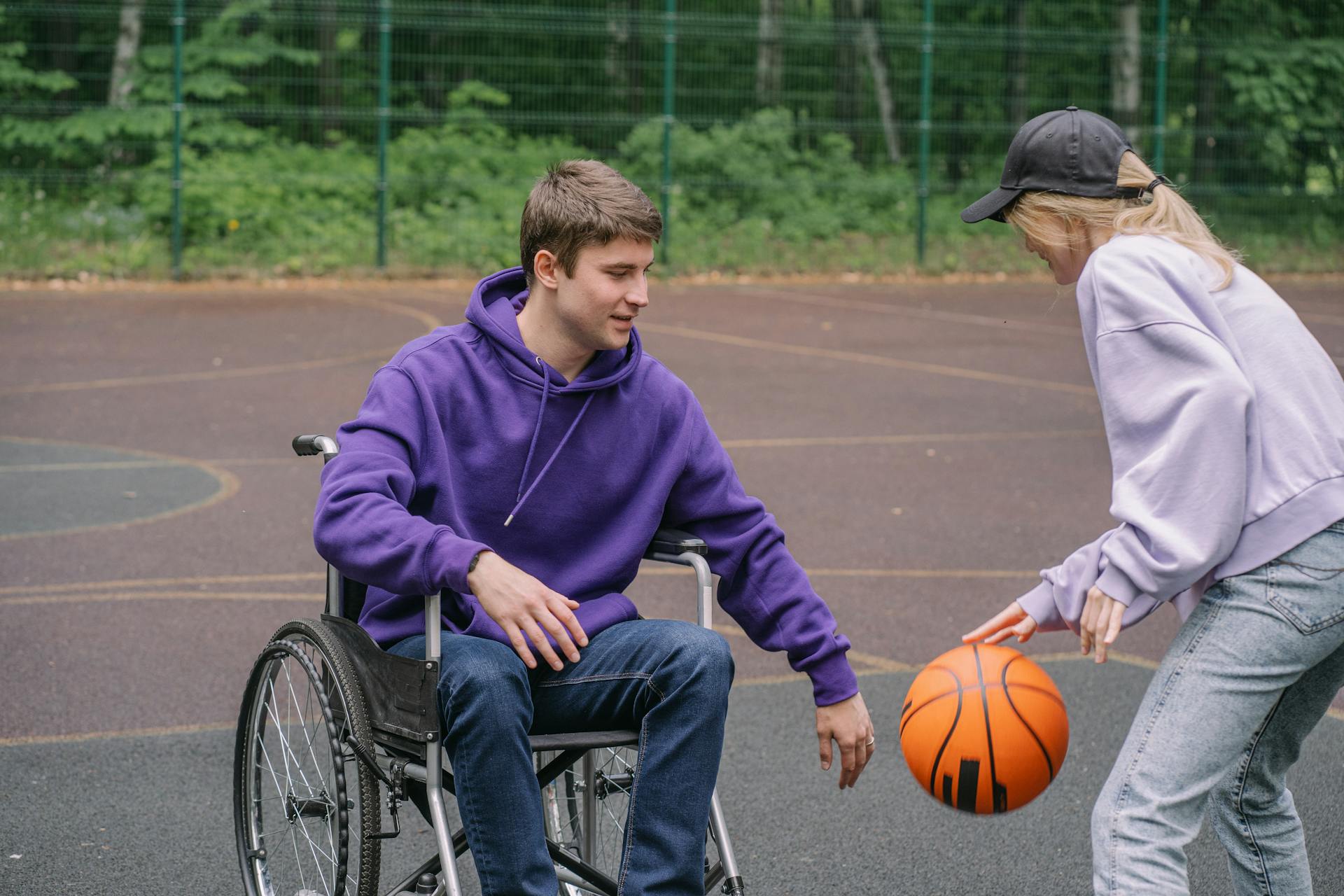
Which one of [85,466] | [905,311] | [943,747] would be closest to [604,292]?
[943,747]

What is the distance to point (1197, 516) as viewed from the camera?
2.66 metres

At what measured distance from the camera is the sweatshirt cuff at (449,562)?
2861 mm

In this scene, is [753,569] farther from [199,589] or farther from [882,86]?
[882,86]

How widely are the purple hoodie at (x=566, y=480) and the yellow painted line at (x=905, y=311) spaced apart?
39.4ft

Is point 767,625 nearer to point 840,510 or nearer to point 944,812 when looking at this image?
point 944,812

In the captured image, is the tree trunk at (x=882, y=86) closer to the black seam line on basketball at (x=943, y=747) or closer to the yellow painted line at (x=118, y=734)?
the yellow painted line at (x=118, y=734)

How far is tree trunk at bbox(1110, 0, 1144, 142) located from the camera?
2164 cm

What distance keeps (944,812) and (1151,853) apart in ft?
5.74

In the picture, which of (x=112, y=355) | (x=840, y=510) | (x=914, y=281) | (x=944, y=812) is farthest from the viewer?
(x=914, y=281)

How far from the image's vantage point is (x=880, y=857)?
4059 millimetres

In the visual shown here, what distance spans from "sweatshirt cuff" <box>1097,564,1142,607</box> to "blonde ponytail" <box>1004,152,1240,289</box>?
0.53 meters

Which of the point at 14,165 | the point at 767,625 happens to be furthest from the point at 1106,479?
the point at 14,165

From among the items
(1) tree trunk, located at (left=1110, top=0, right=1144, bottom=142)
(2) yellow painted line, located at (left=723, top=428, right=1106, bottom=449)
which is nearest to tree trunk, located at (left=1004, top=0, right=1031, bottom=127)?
(1) tree trunk, located at (left=1110, top=0, right=1144, bottom=142)

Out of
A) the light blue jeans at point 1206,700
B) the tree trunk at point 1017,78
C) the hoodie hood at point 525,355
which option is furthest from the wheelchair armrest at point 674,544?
the tree trunk at point 1017,78
